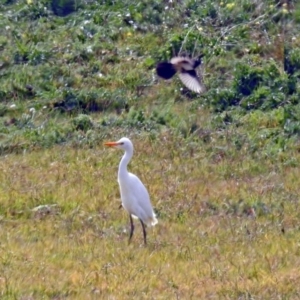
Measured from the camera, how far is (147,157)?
553 inches

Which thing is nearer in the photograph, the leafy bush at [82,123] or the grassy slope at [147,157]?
the grassy slope at [147,157]

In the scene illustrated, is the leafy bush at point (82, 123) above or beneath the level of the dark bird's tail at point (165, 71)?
beneath

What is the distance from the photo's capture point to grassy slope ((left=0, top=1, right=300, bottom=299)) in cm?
977

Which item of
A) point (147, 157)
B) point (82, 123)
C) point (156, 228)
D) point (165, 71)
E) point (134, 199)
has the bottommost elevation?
point (82, 123)

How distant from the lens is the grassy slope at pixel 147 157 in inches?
385

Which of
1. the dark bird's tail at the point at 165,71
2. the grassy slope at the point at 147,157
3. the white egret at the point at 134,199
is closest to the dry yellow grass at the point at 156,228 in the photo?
the grassy slope at the point at 147,157

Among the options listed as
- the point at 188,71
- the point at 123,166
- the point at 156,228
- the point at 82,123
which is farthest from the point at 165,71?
the point at 156,228

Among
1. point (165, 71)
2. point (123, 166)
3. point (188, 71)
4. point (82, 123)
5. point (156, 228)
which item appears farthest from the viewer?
point (165, 71)

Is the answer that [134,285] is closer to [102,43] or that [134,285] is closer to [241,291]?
[241,291]

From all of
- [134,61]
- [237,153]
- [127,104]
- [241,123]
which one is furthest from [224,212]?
[134,61]

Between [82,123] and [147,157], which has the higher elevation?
[147,157]

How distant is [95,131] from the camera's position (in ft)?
48.9

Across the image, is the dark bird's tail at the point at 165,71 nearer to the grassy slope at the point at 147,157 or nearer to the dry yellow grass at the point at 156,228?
the grassy slope at the point at 147,157

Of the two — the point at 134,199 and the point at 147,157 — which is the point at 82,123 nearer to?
the point at 147,157
